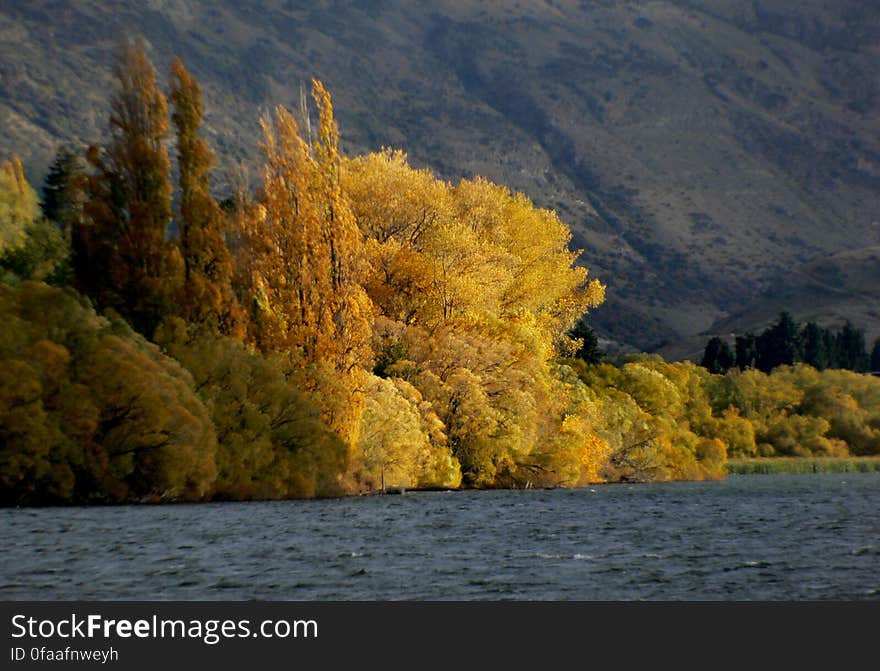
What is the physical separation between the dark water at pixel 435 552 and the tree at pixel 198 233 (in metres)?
9.64

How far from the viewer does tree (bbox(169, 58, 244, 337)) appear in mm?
57750

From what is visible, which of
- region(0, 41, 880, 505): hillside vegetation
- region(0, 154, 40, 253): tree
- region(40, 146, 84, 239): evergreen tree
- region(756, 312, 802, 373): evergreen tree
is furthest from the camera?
region(756, 312, 802, 373): evergreen tree

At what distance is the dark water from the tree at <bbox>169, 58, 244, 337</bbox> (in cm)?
964

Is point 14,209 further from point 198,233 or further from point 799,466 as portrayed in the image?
point 799,466

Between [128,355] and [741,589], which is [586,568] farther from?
[128,355]

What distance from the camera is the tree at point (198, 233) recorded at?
57750mm

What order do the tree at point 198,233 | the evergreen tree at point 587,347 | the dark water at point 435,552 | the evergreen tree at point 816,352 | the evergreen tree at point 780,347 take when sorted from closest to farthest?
1. the dark water at point 435,552
2. the tree at point 198,233
3. the evergreen tree at point 587,347
4. the evergreen tree at point 816,352
5. the evergreen tree at point 780,347

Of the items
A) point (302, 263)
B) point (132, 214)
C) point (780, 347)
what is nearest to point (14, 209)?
point (132, 214)

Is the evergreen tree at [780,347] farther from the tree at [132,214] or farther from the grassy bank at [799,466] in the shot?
the tree at [132,214]

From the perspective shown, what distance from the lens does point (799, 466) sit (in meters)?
119

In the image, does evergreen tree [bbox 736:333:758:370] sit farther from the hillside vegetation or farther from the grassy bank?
the hillside vegetation

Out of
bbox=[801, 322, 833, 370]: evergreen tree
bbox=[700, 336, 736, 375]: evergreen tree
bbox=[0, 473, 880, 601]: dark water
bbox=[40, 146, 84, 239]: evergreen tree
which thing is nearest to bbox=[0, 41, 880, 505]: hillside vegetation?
bbox=[0, 473, 880, 601]: dark water

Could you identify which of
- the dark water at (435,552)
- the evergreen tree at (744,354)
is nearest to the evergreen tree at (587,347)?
the dark water at (435,552)

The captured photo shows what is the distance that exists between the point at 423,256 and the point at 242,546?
41002 millimetres
